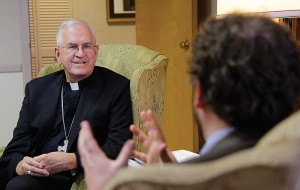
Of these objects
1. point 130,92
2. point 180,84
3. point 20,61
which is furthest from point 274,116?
point 20,61

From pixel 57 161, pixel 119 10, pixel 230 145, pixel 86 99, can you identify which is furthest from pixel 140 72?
pixel 119 10

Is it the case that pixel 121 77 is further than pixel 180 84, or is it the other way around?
pixel 180 84

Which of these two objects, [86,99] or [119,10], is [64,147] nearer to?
[86,99]

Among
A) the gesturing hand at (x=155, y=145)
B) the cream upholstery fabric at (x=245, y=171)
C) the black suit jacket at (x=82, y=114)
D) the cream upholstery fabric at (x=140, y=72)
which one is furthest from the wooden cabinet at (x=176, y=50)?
the cream upholstery fabric at (x=245, y=171)

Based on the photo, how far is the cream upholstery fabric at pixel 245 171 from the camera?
2.36 feet

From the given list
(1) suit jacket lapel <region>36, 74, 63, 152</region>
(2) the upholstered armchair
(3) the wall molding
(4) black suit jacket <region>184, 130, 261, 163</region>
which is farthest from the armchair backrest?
(3) the wall molding

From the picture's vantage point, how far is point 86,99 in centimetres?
217

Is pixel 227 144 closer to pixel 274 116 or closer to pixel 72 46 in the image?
pixel 274 116

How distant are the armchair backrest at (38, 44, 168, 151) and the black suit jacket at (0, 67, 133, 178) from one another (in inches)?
1.9

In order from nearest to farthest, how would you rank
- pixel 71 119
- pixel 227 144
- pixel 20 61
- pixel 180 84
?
1. pixel 227 144
2. pixel 71 119
3. pixel 180 84
4. pixel 20 61

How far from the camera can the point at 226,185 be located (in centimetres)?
74

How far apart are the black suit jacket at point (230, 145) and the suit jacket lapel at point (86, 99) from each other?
134 cm

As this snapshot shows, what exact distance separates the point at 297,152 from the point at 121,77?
1.58 m

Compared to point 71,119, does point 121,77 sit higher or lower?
higher
